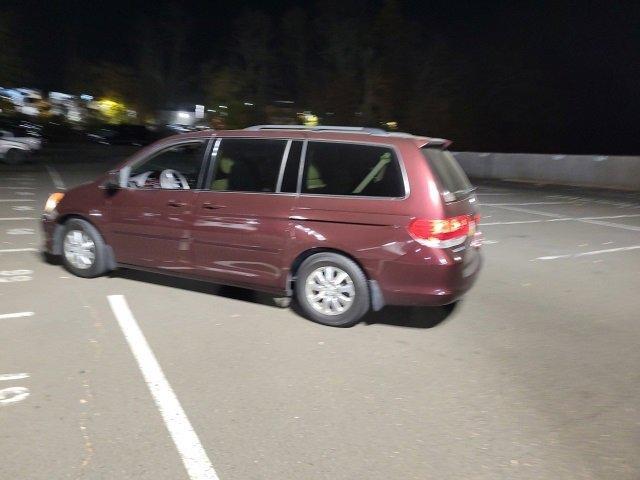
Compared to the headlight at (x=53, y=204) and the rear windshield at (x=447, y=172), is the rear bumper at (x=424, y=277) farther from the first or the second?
the headlight at (x=53, y=204)

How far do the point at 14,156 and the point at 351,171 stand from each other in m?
22.6

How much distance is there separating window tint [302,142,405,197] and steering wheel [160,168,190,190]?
148 centimetres

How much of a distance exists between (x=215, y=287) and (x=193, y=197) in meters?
1.14

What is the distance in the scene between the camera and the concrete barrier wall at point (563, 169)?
2098 cm

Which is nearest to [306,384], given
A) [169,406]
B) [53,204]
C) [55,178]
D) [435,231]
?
[169,406]

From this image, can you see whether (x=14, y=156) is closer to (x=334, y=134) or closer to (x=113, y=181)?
(x=113, y=181)

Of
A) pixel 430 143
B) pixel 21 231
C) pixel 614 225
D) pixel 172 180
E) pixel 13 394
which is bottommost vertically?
pixel 614 225

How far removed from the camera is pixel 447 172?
5.57 m

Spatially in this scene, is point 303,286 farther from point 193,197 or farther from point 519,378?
point 519,378

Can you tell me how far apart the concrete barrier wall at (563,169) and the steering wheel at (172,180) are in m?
18.0

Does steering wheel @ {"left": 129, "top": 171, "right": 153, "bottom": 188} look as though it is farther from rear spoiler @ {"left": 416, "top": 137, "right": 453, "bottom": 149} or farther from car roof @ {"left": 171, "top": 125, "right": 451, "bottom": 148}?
rear spoiler @ {"left": 416, "top": 137, "right": 453, "bottom": 149}

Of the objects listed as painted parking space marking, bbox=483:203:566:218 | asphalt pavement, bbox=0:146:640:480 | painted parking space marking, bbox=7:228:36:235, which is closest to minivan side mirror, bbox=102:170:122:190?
asphalt pavement, bbox=0:146:640:480

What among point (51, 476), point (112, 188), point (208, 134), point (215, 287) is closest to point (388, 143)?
point (208, 134)

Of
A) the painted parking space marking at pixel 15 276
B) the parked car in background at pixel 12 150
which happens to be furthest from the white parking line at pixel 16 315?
the parked car in background at pixel 12 150
